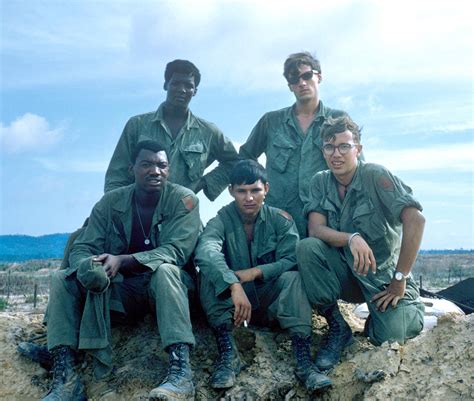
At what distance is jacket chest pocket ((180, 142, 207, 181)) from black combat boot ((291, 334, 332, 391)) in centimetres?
218

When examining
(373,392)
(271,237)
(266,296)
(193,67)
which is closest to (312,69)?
(193,67)

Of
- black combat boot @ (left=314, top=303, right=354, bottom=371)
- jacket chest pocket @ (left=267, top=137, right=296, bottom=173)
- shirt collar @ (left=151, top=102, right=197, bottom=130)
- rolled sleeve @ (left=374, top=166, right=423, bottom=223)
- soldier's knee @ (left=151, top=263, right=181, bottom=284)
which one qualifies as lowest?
black combat boot @ (left=314, top=303, right=354, bottom=371)

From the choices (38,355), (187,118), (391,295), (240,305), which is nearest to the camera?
(240,305)

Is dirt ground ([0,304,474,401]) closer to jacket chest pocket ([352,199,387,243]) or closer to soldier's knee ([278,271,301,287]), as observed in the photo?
soldier's knee ([278,271,301,287])

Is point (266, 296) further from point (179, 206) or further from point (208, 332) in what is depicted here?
point (179, 206)

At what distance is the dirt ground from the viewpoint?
3.69 m

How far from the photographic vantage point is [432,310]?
788 cm

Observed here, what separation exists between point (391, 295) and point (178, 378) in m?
1.66

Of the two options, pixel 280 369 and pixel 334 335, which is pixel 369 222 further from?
pixel 280 369

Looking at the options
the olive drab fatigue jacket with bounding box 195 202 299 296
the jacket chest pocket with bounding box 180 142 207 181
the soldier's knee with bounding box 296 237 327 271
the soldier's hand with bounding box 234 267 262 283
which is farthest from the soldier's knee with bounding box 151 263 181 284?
the jacket chest pocket with bounding box 180 142 207 181

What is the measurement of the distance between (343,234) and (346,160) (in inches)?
22.8

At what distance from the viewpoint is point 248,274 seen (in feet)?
13.6

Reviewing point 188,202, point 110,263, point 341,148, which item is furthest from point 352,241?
point 110,263

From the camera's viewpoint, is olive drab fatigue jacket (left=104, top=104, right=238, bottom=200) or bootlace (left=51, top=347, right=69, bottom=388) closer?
bootlace (left=51, top=347, right=69, bottom=388)
